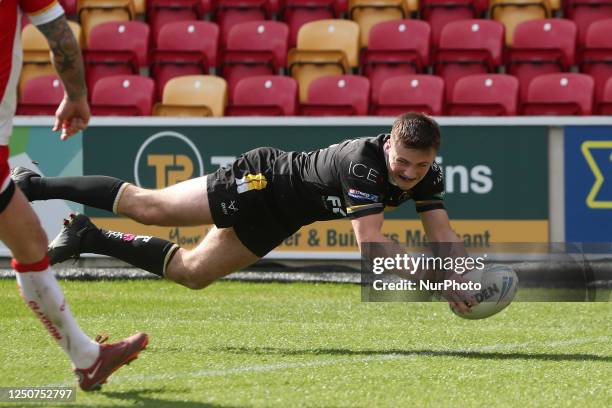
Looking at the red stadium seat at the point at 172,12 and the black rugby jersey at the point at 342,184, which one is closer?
the black rugby jersey at the point at 342,184

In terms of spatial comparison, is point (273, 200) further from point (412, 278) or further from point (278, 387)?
point (278, 387)

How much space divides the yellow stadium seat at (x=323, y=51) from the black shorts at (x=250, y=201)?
6.43m

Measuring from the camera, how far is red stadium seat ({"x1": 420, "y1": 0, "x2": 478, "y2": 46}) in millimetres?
14219

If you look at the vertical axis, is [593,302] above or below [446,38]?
below

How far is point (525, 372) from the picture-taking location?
5633mm

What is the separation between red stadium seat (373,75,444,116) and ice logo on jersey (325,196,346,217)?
5.59 meters

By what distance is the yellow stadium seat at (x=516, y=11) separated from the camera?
553 inches

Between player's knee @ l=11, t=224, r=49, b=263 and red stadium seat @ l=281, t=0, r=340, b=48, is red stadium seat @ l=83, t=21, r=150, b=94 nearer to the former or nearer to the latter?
red stadium seat @ l=281, t=0, r=340, b=48

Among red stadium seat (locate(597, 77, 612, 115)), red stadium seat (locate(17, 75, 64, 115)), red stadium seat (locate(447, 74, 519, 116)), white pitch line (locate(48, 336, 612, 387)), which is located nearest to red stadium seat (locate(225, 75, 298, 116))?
red stadium seat (locate(447, 74, 519, 116))

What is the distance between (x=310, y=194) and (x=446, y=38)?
755 cm

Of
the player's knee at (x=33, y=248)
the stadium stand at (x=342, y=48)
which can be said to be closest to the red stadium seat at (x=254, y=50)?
the stadium stand at (x=342, y=48)

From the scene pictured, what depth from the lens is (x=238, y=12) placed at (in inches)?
583

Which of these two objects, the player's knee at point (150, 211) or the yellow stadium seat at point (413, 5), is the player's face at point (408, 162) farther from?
the yellow stadium seat at point (413, 5)

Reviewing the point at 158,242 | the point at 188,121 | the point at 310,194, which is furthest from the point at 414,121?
→ the point at 188,121
